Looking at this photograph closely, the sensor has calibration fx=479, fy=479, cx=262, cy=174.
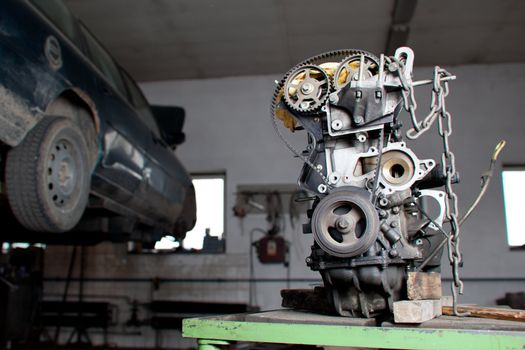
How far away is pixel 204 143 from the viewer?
257 inches

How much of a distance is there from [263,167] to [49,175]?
13.9 feet

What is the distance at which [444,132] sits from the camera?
1.43 metres

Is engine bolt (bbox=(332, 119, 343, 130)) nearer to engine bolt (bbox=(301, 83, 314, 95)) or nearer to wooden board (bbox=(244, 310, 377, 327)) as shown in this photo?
engine bolt (bbox=(301, 83, 314, 95))

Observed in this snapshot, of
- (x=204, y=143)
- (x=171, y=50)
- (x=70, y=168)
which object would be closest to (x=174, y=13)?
(x=171, y=50)

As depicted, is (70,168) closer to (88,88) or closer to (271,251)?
(88,88)

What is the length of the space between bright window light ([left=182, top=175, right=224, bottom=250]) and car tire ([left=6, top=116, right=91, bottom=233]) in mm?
3953

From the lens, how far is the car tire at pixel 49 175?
6.89ft

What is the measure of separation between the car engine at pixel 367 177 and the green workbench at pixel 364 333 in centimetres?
16

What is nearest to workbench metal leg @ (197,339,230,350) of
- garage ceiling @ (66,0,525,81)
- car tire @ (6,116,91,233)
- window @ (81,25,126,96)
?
car tire @ (6,116,91,233)

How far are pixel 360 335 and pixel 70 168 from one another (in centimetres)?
172

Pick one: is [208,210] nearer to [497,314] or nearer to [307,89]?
[307,89]

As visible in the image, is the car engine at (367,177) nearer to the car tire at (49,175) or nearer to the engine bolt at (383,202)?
the engine bolt at (383,202)

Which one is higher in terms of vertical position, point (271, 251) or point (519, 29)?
point (519, 29)

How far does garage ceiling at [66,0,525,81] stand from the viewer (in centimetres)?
505
